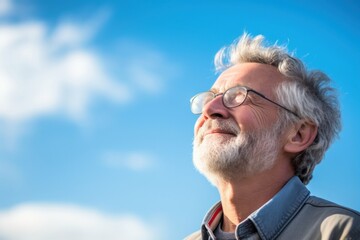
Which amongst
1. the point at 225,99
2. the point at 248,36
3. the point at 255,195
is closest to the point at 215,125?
the point at 225,99

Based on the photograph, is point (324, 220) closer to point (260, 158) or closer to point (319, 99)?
point (260, 158)

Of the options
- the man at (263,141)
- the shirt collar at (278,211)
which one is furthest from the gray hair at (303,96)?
the shirt collar at (278,211)

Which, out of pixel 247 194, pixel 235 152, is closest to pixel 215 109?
pixel 235 152

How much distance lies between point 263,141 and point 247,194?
0.50 m

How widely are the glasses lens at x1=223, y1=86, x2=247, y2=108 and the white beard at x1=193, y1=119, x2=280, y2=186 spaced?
0.77 feet

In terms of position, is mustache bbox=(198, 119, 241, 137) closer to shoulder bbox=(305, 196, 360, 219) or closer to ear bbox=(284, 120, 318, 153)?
ear bbox=(284, 120, 318, 153)

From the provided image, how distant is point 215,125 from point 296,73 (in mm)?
1084

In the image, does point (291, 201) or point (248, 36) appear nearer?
point (291, 201)

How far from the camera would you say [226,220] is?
4.29 metres

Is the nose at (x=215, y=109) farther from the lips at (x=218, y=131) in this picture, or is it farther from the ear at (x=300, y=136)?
the ear at (x=300, y=136)

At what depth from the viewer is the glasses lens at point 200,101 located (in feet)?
15.8

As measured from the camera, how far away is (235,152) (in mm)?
4141

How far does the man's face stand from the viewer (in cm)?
416

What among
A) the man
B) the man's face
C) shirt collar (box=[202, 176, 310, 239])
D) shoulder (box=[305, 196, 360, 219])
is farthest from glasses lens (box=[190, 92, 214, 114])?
shoulder (box=[305, 196, 360, 219])
